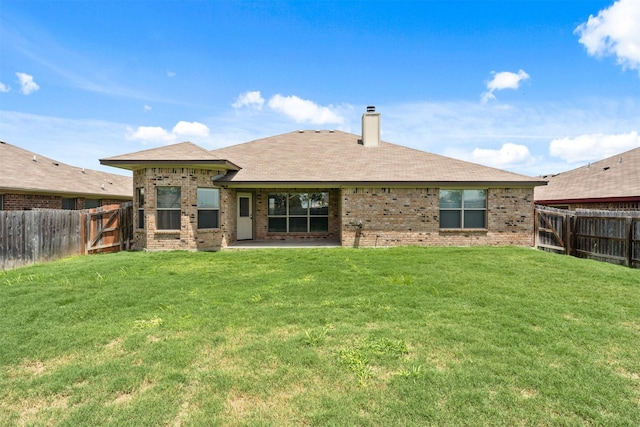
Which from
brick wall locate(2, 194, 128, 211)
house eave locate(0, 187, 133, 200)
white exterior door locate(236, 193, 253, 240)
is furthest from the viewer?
white exterior door locate(236, 193, 253, 240)

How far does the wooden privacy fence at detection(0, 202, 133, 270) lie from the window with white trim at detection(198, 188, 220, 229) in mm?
3110

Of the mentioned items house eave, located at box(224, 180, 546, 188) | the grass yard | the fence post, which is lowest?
the grass yard

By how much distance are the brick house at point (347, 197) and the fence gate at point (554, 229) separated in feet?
1.10

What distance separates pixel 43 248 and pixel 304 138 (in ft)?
39.1

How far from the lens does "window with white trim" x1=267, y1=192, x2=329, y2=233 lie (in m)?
14.5

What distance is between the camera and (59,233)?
33.3ft

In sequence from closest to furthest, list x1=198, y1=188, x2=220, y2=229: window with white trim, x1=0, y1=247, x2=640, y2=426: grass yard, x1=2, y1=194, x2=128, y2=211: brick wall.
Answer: x1=0, y1=247, x2=640, y2=426: grass yard, x1=198, y1=188, x2=220, y2=229: window with white trim, x1=2, y1=194, x2=128, y2=211: brick wall

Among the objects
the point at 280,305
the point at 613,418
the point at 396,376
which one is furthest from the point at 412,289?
the point at 613,418

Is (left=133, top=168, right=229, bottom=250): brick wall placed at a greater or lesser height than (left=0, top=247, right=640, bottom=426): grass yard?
greater

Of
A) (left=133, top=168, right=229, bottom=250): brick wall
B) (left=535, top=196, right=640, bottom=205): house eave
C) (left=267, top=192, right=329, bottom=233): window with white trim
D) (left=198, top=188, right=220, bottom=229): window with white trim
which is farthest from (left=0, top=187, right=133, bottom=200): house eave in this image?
(left=535, top=196, right=640, bottom=205): house eave

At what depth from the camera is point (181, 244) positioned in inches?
455

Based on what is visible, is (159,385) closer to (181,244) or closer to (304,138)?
(181,244)

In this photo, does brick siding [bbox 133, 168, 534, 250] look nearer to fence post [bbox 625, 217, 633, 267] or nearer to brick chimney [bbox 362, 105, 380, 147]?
fence post [bbox 625, 217, 633, 267]

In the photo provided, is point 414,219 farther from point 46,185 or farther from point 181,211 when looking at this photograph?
point 46,185
